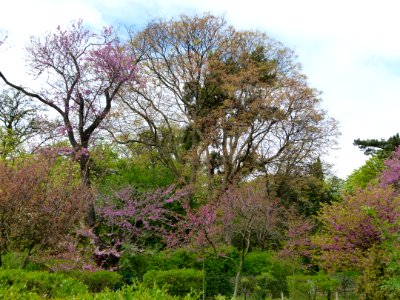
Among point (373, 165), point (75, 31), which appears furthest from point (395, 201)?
point (373, 165)

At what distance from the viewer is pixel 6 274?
641 cm

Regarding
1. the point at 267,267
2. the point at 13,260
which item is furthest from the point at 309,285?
the point at 13,260

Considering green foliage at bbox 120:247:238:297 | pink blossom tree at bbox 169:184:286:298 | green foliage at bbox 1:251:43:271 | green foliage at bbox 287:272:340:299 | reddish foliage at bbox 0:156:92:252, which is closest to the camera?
reddish foliage at bbox 0:156:92:252

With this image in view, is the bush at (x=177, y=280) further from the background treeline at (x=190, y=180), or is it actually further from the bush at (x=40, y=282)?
the bush at (x=40, y=282)

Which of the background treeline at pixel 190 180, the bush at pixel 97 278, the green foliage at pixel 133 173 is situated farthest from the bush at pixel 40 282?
the green foliage at pixel 133 173

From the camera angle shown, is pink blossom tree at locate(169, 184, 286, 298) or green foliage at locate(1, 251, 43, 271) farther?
pink blossom tree at locate(169, 184, 286, 298)


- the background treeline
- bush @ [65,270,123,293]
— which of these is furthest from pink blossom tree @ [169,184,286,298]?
bush @ [65,270,123,293]

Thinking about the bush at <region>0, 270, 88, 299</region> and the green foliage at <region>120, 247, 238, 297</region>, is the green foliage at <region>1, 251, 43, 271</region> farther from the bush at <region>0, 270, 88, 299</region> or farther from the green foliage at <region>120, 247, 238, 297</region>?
the green foliage at <region>120, 247, 238, 297</region>

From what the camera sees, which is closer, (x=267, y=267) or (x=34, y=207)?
(x=34, y=207)

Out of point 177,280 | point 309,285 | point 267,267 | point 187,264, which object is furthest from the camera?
point 267,267

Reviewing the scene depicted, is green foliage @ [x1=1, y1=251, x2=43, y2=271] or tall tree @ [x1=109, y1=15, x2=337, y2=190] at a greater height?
tall tree @ [x1=109, y1=15, x2=337, y2=190]

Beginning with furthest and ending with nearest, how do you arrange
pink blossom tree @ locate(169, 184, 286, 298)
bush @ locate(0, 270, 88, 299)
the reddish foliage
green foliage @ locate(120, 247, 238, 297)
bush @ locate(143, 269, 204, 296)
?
pink blossom tree @ locate(169, 184, 286, 298) → green foliage @ locate(120, 247, 238, 297) → bush @ locate(143, 269, 204, 296) → the reddish foliage → bush @ locate(0, 270, 88, 299)

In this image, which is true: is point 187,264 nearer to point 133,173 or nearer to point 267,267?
point 267,267

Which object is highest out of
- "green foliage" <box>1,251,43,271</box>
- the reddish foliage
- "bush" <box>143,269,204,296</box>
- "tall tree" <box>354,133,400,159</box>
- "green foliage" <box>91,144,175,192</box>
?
"tall tree" <box>354,133,400,159</box>
